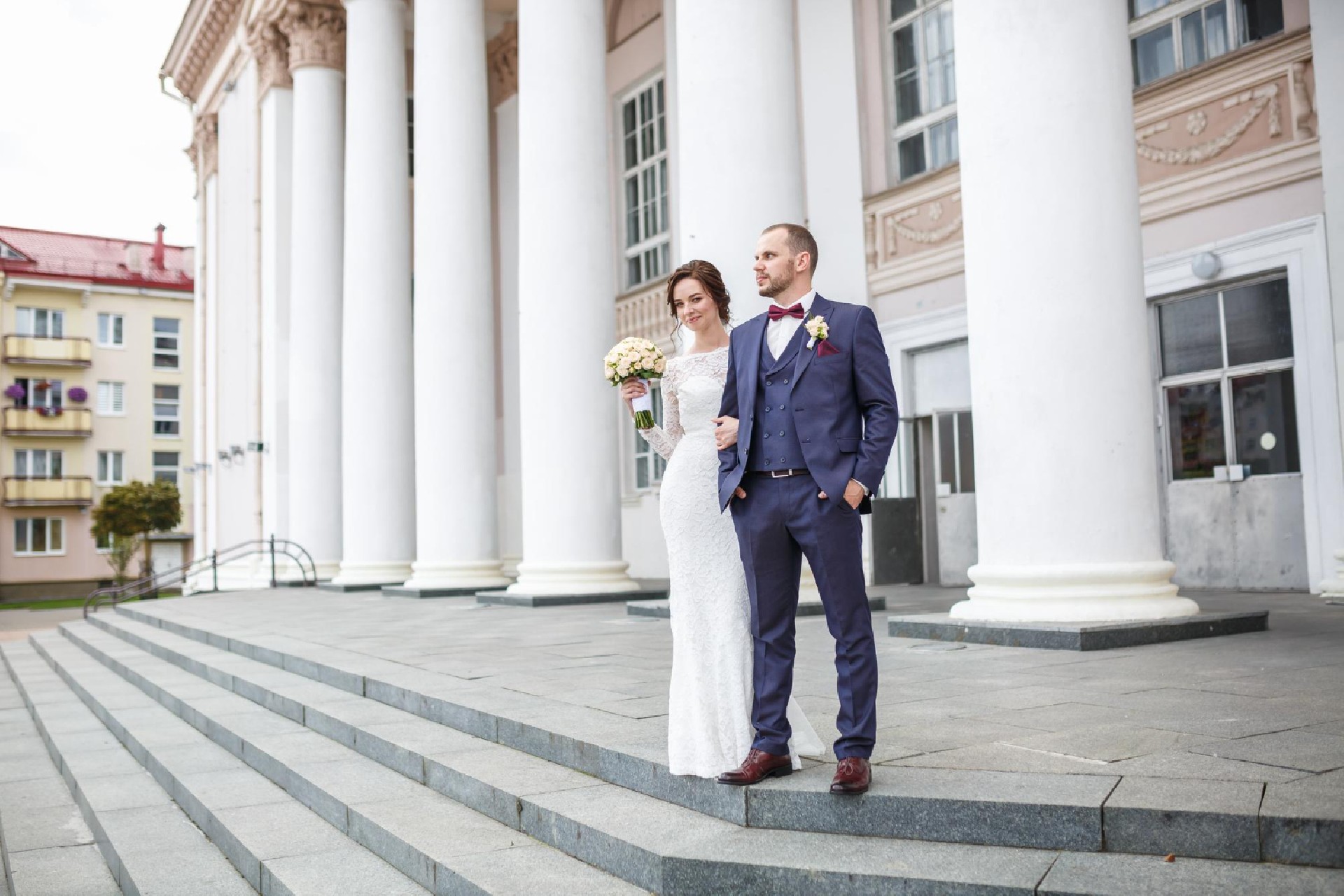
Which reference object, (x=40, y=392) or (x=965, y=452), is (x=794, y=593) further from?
(x=40, y=392)

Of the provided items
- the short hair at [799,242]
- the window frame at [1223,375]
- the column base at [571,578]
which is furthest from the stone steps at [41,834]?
the window frame at [1223,375]

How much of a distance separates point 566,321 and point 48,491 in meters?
50.4

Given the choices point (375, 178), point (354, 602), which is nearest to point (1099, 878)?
point (354, 602)

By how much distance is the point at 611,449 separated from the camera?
13.7 meters

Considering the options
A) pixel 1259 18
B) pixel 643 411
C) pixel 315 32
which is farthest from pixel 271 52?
pixel 643 411

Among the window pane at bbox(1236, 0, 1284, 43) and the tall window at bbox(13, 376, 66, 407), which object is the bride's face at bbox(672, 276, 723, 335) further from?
the tall window at bbox(13, 376, 66, 407)

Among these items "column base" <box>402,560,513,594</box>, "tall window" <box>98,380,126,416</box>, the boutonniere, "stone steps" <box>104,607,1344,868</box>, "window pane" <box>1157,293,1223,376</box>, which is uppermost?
"tall window" <box>98,380,126,416</box>

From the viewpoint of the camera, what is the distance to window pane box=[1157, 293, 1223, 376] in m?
12.1

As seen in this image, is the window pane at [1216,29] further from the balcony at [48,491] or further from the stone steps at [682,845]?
the balcony at [48,491]

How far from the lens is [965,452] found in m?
15.0

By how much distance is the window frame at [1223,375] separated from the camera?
11.4 m

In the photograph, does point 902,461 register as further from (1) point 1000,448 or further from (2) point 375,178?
(2) point 375,178

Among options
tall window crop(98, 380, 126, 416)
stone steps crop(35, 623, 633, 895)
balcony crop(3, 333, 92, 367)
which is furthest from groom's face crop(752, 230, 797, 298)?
tall window crop(98, 380, 126, 416)

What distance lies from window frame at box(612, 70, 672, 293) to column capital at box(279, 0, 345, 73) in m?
5.56
